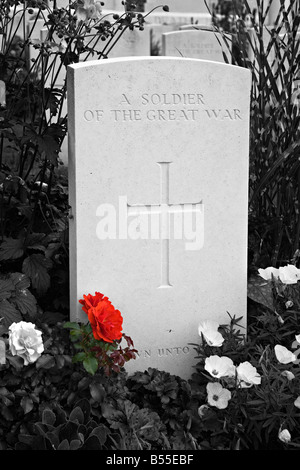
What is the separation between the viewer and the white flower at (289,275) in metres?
2.97

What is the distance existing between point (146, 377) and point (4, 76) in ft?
4.86

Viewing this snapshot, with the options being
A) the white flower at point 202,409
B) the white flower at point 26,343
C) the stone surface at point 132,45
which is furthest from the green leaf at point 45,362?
the stone surface at point 132,45

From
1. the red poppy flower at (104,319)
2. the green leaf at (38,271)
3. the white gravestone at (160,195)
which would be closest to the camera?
the red poppy flower at (104,319)

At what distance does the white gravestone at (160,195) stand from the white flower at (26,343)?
309mm

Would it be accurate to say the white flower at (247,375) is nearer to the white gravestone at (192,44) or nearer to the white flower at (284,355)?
the white flower at (284,355)

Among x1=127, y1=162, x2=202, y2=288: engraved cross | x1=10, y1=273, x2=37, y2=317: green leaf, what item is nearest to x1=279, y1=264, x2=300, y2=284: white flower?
x1=127, y1=162, x2=202, y2=288: engraved cross

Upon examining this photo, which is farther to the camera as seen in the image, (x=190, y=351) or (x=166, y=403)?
(x=190, y=351)

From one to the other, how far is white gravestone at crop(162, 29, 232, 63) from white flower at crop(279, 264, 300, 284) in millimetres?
3611

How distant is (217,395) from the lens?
2.59m

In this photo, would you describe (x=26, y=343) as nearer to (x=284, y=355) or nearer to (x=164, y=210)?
(x=164, y=210)
